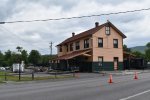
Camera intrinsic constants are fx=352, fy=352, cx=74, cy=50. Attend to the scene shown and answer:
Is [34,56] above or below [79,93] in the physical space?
above

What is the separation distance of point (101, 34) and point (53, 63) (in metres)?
21.3

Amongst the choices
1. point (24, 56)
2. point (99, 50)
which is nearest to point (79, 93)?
point (99, 50)

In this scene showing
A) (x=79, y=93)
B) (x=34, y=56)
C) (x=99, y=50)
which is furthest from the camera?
(x=34, y=56)

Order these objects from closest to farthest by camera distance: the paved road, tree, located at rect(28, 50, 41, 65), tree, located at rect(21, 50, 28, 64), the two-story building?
the paved road
the two-story building
tree, located at rect(21, 50, 28, 64)
tree, located at rect(28, 50, 41, 65)

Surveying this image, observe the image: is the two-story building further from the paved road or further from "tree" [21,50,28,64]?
"tree" [21,50,28,64]

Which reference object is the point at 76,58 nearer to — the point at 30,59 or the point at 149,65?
the point at 149,65

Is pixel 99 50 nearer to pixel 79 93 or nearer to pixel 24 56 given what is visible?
pixel 79 93

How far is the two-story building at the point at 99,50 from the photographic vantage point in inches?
2204

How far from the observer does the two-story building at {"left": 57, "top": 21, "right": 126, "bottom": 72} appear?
56.0 metres

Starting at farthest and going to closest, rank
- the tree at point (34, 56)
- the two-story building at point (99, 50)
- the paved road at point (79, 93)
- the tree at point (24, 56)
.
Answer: the tree at point (34, 56) → the tree at point (24, 56) → the two-story building at point (99, 50) → the paved road at point (79, 93)

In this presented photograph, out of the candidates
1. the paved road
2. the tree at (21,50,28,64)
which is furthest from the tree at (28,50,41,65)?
the paved road

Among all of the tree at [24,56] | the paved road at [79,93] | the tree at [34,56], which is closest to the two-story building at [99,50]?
the paved road at [79,93]

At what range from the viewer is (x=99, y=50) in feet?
186

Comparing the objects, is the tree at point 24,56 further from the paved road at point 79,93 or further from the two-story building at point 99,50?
the paved road at point 79,93
